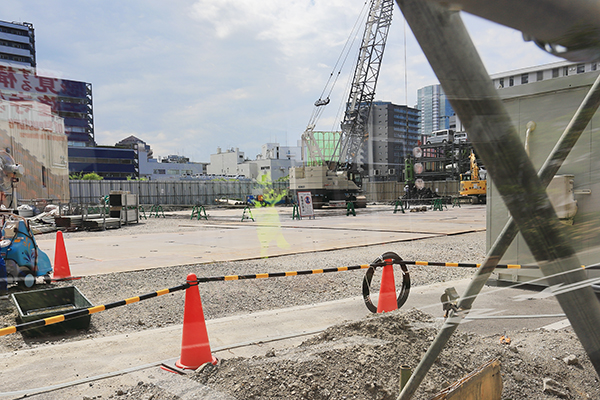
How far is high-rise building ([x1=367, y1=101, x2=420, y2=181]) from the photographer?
1687 millimetres

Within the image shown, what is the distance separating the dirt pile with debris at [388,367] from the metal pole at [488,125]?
53.9 inches

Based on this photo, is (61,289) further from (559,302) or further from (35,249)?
(559,302)

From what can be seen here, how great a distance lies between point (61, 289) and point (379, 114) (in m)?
4.03

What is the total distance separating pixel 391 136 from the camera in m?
2.18

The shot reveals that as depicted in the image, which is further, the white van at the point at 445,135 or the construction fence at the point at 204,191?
the construction fence at the point at 204,191

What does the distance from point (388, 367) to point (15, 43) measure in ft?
8.18

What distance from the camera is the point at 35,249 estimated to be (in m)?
5.47

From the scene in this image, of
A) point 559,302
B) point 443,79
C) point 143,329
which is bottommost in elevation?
point 143,329

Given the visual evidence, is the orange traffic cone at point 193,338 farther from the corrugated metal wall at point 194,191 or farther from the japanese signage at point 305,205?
the corrugated metal wall at point 194,191

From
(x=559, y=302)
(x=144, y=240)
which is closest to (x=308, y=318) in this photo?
(x=559, y=302)

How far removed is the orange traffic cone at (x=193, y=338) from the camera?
2986 millimetres

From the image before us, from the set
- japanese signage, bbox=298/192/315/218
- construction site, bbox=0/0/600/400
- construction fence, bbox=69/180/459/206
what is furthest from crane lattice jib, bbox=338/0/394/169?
construction fence, bbox=69/180/459/206

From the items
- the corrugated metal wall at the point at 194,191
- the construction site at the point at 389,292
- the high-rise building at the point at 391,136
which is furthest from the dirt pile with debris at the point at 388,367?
the corrugated metal wall at the point at 194,191

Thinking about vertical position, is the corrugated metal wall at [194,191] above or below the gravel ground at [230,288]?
above
